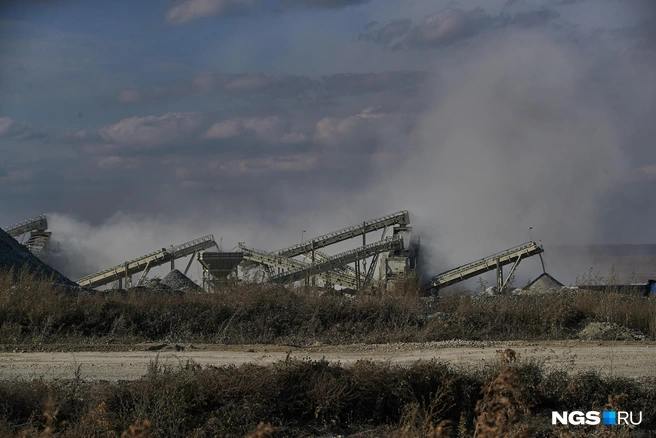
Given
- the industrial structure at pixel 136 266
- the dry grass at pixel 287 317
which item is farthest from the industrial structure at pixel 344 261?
the dry grass at pixel 287 317

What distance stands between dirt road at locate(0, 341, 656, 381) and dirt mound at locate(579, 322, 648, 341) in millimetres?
595

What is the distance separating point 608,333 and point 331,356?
7.67 metres

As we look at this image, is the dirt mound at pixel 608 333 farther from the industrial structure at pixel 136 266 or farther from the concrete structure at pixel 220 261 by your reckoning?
the industrial structure at pixel 136 266

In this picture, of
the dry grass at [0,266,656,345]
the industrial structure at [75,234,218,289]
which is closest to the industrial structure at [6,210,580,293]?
the industrial structure at [75,234,218,289]

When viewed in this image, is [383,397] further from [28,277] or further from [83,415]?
[28,277]

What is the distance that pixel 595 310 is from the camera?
19.3 meters

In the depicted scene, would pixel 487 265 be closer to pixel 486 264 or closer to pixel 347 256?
pixel 486 264

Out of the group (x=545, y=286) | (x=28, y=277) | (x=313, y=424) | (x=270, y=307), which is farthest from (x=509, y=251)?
(x=313, y=424)

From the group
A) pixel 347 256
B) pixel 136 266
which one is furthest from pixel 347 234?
pixel 136 266

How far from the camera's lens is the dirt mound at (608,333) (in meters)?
17.9

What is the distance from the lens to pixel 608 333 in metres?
18.0

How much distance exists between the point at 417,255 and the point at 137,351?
36378mm

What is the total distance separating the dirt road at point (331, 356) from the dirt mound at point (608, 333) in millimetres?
595

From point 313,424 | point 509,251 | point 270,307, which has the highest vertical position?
point 509,251
